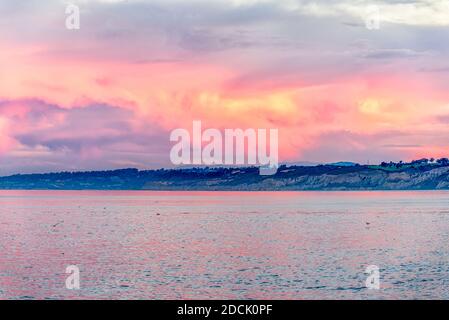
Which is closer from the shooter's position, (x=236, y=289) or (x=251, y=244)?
(x=236, y=289)

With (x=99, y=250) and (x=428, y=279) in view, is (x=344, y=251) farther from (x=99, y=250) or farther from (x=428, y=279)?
(x=99, y=250)

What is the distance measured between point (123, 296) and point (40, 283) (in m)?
9.22

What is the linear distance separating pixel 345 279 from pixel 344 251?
24.4 metres

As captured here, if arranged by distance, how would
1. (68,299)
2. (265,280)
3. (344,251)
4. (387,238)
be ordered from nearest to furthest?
(68,299) < (265,280) < (344,251) < (387,238)

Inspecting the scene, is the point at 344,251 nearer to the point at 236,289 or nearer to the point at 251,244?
the point at 251,244

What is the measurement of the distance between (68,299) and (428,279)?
30221 mm

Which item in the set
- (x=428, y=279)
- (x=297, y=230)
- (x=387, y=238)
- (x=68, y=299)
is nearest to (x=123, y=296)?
(x=68, y=299)

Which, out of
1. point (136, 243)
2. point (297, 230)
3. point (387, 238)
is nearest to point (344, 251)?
point (387, 238)

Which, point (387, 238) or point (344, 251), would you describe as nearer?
point (344, 251)

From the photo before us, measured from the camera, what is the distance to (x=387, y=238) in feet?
332
